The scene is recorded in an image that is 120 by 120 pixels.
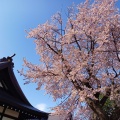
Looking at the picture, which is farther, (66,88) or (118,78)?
(66,88)

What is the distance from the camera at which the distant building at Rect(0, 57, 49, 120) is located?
374 inches

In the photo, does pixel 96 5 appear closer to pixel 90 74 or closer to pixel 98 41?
pixel 98 41

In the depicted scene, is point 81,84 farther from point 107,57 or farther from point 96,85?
point 107,57

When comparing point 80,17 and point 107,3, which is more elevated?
point 107,3

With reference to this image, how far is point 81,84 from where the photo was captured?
10.0 meters

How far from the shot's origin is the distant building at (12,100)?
31.2ft

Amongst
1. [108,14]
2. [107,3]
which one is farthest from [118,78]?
[107,3]

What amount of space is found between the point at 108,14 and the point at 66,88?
17.1 feet

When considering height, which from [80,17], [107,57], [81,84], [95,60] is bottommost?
[81,84]

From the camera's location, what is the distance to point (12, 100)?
9.62m

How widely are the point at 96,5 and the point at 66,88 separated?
572 cm

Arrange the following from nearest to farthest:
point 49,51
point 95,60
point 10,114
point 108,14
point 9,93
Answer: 1. point 10,114
2. point 95,60
3. point 9,93
4. point 108,14
5. point 49,51

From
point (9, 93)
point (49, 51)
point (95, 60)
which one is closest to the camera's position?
point (95, 60)

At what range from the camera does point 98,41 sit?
1048 cm
